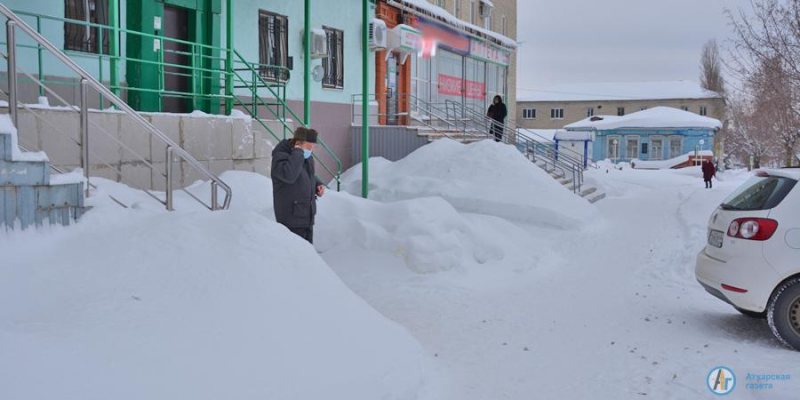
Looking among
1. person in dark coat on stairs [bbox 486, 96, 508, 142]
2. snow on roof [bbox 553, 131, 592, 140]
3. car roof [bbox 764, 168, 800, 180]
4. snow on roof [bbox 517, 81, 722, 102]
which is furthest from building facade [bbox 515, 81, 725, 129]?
car roof [bbox 764, 168, 800, 180]

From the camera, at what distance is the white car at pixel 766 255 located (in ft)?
19.1

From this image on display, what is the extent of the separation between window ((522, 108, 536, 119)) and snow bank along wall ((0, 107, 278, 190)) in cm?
6577

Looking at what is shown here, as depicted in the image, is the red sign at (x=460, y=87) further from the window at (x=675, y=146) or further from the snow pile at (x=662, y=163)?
the window at (x=675, y=146)

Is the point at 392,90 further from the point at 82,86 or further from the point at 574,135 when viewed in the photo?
the point at 574,135

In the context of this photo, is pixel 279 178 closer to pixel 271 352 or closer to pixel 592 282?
pixel 271 352

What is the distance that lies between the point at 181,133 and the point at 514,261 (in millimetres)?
4961

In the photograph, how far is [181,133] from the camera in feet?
32.0

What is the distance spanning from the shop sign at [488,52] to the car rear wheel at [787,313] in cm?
2097

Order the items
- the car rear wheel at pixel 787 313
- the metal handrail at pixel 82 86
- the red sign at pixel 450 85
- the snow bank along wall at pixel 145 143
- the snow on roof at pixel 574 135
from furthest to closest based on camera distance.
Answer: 1. the snow on roof at pixel 574 135
2. the red sign at pixel 450 85
3. the snow bank along wall at pixel 145 143
4. the car rear wheel at pixel 787 313
5. the metal handrail at pixel 82 86

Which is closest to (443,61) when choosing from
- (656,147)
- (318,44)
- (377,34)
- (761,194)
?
(377,34)

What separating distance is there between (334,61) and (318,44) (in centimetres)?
166

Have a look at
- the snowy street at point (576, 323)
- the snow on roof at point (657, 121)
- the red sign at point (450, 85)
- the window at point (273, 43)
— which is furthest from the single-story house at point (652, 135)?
the snowy street at point (576, 323)

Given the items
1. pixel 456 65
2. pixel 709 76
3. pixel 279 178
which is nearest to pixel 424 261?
pixel 279 178

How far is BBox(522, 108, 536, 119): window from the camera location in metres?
75.2
